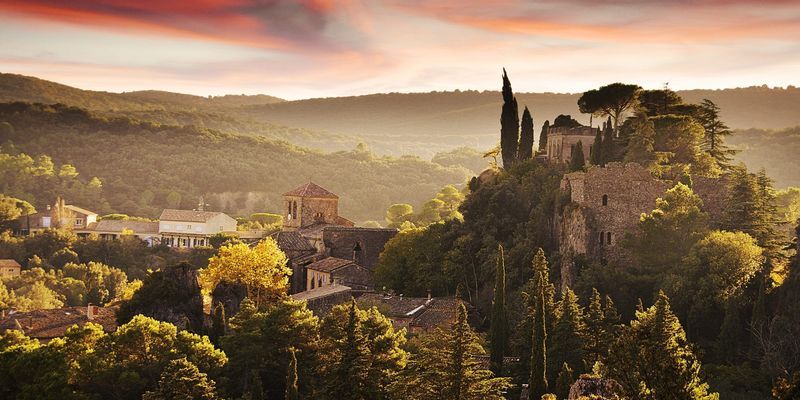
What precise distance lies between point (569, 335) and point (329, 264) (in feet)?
74.0

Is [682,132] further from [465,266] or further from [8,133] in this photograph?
[8,133]

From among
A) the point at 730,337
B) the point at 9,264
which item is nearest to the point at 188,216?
the point at 9,264

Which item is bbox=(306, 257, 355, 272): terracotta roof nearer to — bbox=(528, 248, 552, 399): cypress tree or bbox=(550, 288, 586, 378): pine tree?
bbox=(528, 248, 552, 399): cypress tree

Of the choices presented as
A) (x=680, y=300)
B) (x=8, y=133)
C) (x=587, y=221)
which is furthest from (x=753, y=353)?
(x=8, y=133)

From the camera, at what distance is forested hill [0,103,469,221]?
143m

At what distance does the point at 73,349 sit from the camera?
4656 centimetres

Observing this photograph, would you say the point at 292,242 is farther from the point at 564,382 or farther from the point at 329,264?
the point at 564,382

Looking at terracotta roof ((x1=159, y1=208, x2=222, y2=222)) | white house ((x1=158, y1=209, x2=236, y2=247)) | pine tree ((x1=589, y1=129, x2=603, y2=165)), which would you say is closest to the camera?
pine tree ((x1=589, y1=129, x2=603, y2=165))

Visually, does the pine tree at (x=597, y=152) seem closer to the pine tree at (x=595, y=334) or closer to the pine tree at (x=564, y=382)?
the pine tree at (x=595, y=334)

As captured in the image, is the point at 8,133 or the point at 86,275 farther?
the point at 8,133

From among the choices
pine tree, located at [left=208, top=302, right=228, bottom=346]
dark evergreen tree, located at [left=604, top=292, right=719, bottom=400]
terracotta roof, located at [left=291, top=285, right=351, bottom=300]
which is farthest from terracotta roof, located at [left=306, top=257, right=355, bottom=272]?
dark evergreen tree, located at [left=604, top=292, right=719, bottom=400]

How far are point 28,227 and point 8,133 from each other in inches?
2553

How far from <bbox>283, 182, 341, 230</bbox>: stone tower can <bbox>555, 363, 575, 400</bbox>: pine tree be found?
37157mm

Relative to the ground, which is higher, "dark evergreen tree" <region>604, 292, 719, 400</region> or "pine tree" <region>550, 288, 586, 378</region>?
"dark evergreen tree" <region>604, 292, 719, 400</region>
